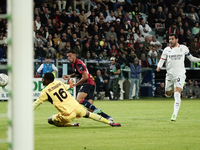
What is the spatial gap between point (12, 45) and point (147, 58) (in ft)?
61.0

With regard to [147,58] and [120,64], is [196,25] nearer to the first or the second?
[147,58]

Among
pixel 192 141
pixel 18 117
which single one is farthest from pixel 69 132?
pixel 18 117

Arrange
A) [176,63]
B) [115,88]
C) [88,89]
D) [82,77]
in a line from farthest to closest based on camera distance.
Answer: [115,88] → [176,63] → [88,89] → [82,77]

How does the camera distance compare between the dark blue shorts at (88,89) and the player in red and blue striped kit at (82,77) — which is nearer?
the player in red and blue striped kit at (82,77)

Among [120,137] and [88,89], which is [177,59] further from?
[120,137]

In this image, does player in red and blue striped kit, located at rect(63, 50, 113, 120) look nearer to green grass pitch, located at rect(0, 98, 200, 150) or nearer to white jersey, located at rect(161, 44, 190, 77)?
green grass pitch, located at rect(0, 98, 200, 150)

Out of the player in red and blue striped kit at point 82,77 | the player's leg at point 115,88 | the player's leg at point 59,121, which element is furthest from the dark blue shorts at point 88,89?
the player's leg at point 115,88

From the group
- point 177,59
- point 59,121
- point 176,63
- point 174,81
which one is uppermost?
point 177,59

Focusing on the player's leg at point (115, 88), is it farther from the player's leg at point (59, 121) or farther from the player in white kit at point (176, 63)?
the player's leg at point (59, 121)

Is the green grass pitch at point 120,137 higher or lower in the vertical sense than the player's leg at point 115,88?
higher

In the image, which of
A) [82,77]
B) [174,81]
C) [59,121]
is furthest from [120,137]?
[174,81]

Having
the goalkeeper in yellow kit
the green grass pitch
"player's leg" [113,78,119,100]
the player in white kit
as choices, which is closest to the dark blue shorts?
the green grass pitch

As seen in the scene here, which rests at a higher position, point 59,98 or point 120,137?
point 59,98

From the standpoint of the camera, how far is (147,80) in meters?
22.6
